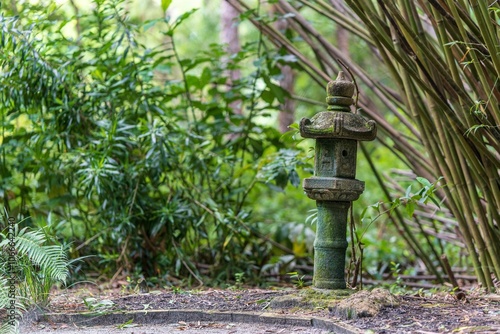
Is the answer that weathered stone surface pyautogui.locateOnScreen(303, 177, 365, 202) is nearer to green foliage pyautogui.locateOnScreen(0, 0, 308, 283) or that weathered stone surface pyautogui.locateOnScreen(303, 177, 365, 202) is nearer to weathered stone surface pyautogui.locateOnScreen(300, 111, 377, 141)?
weathered stone surface pyautogui.locateOnScreen(300, 111, 377, 141)

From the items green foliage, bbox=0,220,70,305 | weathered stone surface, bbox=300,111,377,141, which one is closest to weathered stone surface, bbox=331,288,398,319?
weathered stone surface, bbox=300,111,377,141

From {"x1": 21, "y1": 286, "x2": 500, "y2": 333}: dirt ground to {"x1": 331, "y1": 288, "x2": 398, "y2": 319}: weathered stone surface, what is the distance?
0.04ft

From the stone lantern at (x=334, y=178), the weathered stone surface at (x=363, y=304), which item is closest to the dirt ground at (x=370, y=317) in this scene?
the weathered stone surface at (x=363, y=304)

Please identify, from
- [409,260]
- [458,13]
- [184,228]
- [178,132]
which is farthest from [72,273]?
[409,260]

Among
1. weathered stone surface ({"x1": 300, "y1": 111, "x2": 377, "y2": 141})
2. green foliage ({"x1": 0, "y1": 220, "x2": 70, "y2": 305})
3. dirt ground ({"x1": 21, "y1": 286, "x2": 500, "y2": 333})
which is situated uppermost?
weathered stone surface ({"x1": 300, "y1": 111, "x2": 377, "y2": 141})

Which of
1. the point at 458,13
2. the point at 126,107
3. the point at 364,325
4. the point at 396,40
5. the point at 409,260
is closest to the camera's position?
the point at 364,325

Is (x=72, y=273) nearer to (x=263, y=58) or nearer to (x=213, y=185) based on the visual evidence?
(x=213, y=185)

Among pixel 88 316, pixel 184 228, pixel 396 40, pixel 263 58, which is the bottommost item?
pixel 88 316

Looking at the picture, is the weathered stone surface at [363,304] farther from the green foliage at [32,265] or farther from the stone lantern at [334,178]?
the green foliage at [32,265]

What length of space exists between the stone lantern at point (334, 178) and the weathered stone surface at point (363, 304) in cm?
17

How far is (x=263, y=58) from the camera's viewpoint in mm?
3502

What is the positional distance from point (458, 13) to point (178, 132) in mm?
1687

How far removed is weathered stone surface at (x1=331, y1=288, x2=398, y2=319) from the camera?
1.91 meters

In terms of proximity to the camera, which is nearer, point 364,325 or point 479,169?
point 364,325
